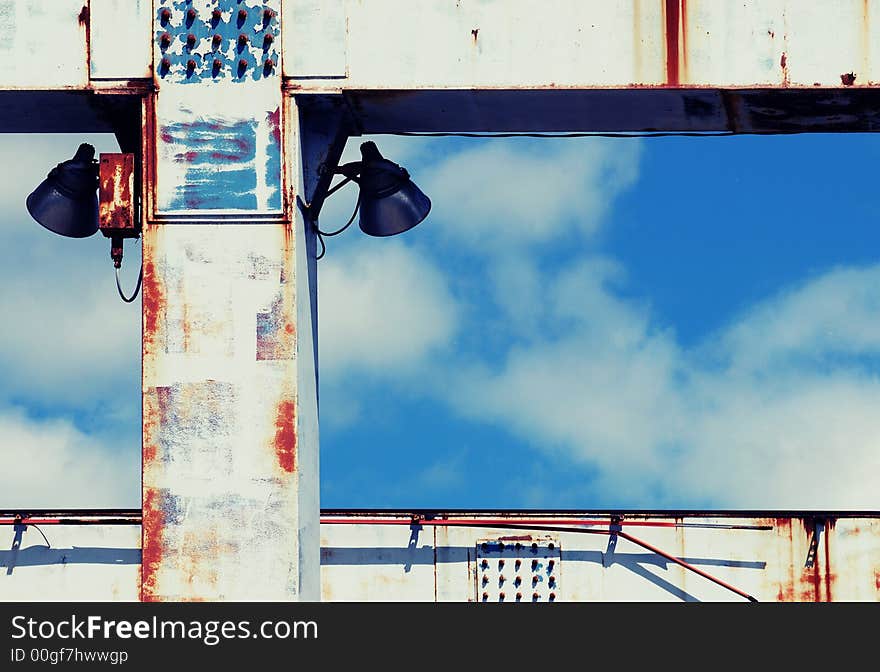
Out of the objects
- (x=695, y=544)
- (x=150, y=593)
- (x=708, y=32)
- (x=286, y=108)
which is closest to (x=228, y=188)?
(x=286, y=108)

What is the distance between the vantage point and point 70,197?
10.0 m

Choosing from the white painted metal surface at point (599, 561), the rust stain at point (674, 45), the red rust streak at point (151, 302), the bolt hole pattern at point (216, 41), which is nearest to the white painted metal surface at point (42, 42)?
the bolt hole pattern at point (216, 41)

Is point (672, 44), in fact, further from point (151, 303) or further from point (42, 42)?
point (42, 42)

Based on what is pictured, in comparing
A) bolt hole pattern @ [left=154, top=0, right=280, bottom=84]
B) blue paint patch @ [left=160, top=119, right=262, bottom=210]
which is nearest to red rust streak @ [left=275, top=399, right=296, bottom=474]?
blue paint patch @ [left=160, top=119, right=262, bottom=210]

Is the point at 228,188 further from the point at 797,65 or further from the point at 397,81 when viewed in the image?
the point at 797,65

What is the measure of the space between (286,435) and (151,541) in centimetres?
90

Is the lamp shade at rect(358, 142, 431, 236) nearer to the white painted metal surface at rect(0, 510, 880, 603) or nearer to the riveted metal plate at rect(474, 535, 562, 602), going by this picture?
the white painted metal surface at rect(0, 510, 880, 603)

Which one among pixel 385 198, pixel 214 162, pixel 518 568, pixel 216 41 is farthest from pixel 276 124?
pixel 518 568

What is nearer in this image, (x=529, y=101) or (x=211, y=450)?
(x=211, y=450)

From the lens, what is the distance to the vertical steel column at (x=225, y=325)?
29.3ft

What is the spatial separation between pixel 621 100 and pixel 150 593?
3812 millimetres

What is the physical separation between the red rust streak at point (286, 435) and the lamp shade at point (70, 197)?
1919mm

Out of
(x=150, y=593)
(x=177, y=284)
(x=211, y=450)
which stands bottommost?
(x=150, y=593)

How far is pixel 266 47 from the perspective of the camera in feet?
31.3
